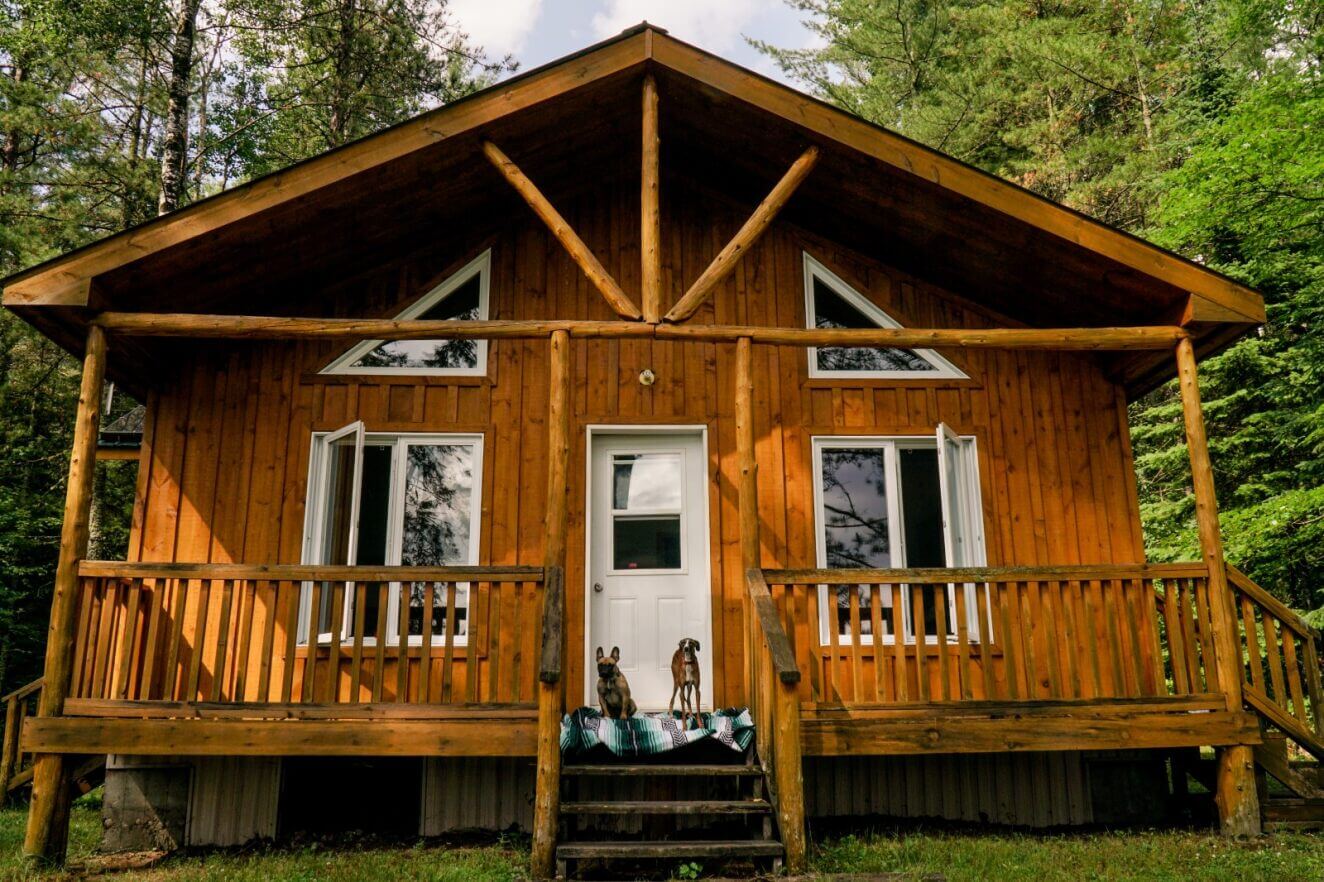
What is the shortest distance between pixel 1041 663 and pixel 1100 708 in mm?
1188

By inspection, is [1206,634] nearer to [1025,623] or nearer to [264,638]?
[1025,623]

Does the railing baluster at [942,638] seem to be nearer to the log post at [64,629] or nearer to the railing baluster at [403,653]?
the railing baluster at [403,653]

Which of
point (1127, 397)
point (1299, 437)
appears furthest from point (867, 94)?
point (1127, 397)

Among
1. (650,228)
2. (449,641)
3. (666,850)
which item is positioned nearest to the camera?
(666,850)

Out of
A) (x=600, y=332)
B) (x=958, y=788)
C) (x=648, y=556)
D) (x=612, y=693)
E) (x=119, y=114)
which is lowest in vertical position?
(x=958, y=788)

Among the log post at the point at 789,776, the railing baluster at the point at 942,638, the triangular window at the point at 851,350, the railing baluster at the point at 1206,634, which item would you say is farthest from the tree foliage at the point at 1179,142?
the log post at the point at 789,776

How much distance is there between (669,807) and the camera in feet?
17.1

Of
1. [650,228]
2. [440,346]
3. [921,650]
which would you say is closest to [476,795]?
[921,650]

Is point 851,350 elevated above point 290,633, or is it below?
above

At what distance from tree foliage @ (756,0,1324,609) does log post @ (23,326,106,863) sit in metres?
11.8

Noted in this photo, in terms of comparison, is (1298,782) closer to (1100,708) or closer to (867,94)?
(1100,708)

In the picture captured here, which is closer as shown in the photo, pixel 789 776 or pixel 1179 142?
pixel 789 776

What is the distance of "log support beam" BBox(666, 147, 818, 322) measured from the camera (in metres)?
6.21

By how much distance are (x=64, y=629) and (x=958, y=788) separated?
6338 mm
